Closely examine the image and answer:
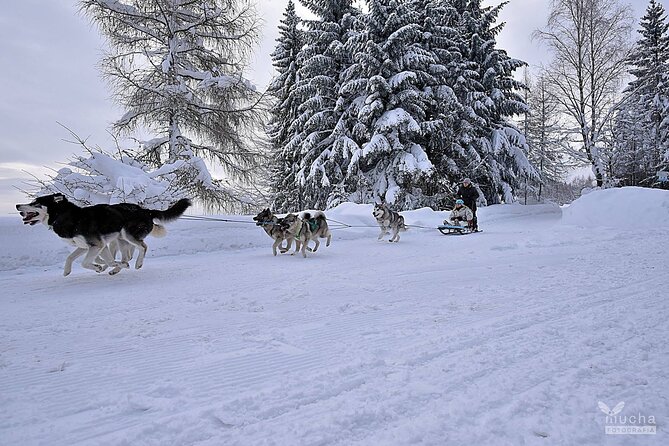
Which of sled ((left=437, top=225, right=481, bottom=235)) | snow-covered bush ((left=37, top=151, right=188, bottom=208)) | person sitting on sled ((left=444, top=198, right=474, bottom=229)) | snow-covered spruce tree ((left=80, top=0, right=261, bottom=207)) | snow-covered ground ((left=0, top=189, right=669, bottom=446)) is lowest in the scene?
snow-covered ground ((left=0, top=189, right=669, bottom=446))

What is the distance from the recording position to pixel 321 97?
2000 cm

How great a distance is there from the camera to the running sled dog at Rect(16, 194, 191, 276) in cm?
A: 543

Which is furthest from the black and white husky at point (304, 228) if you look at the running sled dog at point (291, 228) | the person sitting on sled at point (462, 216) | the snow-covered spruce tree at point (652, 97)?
the snow-covered spruce tree at point (652, 97)

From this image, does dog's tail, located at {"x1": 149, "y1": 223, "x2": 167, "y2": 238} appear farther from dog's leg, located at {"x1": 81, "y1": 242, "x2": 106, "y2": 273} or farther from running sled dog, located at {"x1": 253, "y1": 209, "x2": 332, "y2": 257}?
running sled dog, located at {"x1": 253, "y1": 209, "x2": 332, "y2": 257}

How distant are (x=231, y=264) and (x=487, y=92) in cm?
2018

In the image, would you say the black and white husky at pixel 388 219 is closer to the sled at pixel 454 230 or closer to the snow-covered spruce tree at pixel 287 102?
the sled at pixel 454 230

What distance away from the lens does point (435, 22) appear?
20359mm

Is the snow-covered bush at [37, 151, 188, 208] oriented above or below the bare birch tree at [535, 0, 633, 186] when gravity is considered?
below

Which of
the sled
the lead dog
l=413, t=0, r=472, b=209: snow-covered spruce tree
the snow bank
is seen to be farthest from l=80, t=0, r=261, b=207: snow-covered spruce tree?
the snow bank

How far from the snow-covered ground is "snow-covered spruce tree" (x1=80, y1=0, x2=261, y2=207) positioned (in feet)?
23.6

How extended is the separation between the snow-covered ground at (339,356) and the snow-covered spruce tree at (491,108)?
51.1ft

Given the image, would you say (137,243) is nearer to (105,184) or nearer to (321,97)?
(105,184)

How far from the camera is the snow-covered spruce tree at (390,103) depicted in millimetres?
16672

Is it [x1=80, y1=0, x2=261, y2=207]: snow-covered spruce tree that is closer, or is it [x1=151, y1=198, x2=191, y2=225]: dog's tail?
[x1=151, y1=198, x2=191, y2=225]: dog's tail
